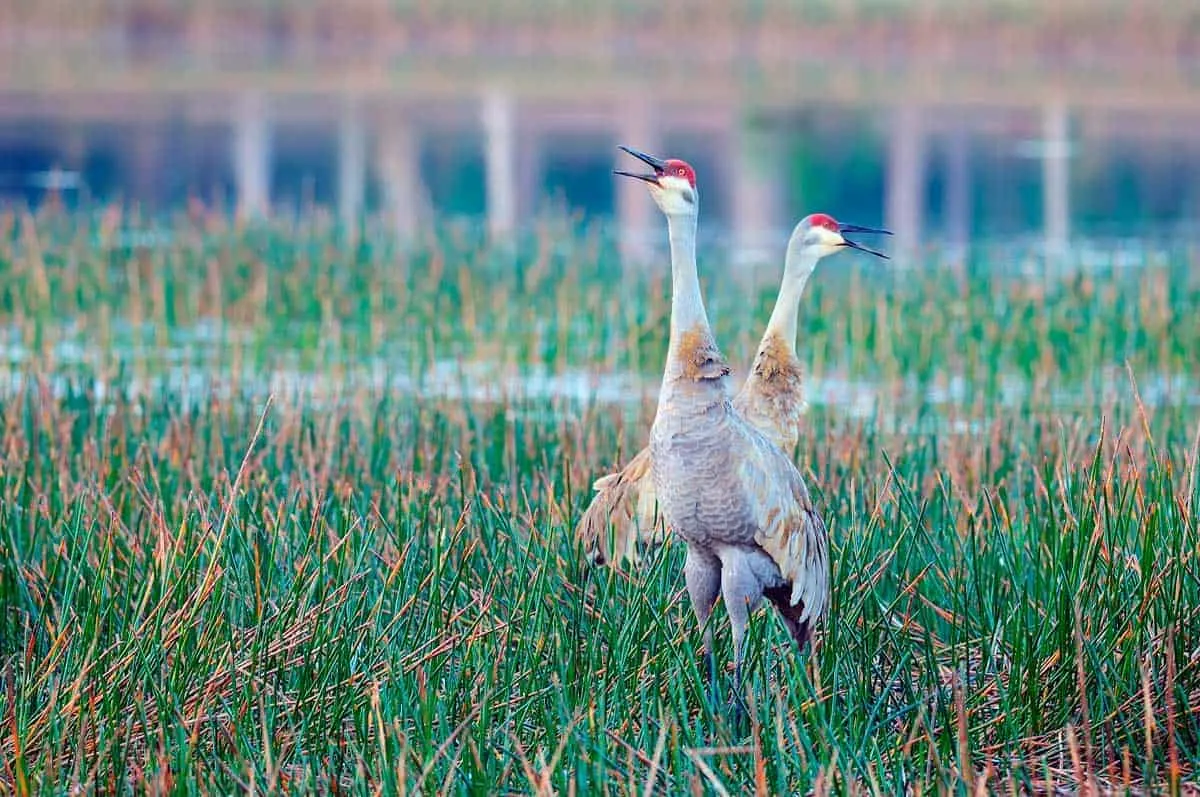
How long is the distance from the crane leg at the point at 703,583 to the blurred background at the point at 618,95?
69.0 feet

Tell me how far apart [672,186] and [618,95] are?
27.5 meters

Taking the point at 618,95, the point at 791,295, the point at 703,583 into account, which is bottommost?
the point at 703,583

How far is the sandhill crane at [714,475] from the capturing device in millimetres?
4402

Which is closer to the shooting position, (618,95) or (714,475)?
(714,475)

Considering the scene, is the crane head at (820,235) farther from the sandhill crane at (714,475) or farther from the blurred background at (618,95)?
the blurred background at (618,95)

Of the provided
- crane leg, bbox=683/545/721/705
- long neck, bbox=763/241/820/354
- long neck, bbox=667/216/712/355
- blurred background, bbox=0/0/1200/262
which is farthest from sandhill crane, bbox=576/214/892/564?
blurred background, bbox=0/0/1200/262

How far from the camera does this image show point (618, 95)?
31.6 meters

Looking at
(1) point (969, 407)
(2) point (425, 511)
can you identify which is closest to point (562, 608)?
(2) point (425, 511)

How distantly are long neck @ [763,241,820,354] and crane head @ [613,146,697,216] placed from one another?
136 centimetres

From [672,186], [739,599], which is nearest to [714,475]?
[739,599]

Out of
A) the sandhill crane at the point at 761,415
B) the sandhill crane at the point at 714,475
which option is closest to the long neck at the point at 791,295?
the sandhill crane at the point at 761,415

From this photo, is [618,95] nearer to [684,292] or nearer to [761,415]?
[761,415]

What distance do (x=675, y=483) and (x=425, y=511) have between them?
106 cm

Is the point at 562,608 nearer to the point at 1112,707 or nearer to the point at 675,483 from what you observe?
the point at 675,483
